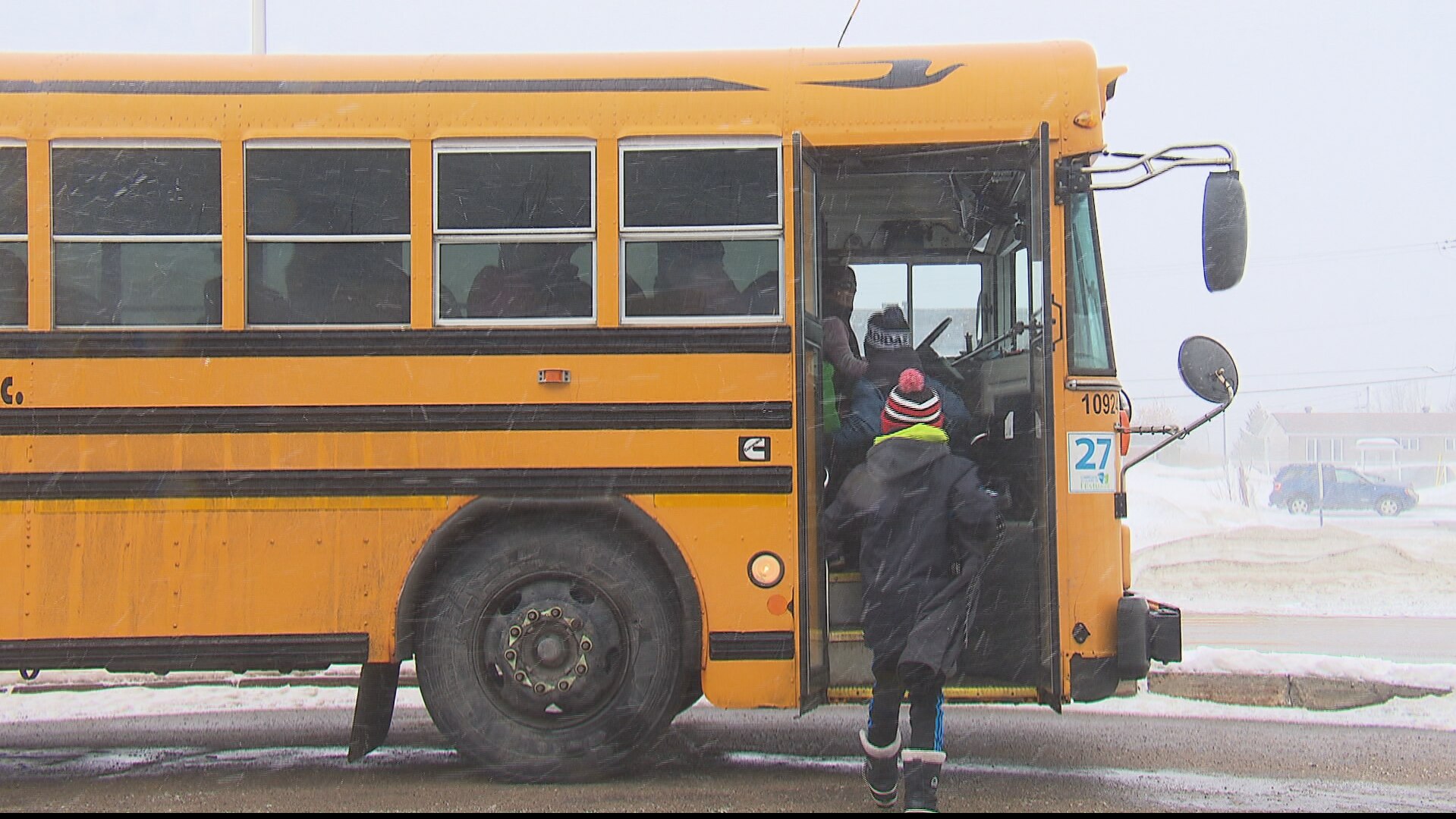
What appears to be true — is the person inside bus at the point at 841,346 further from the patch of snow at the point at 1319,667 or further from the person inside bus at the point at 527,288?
the patch of snow at the point at 1319,667

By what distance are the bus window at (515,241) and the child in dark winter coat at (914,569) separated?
4.56 ft

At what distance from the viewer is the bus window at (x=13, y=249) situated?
5328 mm

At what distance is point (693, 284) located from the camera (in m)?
5.40

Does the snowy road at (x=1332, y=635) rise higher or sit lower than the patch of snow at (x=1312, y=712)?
lower

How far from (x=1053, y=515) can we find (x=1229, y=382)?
1017 mm

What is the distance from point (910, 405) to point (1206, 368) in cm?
150

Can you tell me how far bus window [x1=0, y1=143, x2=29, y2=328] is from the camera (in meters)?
5.33

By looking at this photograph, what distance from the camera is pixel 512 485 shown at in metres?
5.34

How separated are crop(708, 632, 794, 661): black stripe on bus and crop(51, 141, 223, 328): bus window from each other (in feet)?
8.06

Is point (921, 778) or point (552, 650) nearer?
point (921, 778)

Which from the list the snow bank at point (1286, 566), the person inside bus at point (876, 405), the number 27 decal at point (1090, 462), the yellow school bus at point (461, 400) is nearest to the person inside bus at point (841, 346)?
the person inside bus at point (876, 405)

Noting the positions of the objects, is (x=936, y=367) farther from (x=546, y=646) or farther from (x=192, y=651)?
(x=192, y=651)

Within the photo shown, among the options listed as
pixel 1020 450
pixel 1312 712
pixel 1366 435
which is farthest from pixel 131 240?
pixel 1366 435

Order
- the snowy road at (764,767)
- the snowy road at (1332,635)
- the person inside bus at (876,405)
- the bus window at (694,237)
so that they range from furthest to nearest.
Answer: the snowy road at (1332,635) → the person inside bus at (876,405) → the bus window at (694,237) → the snowy road at (764,767)
